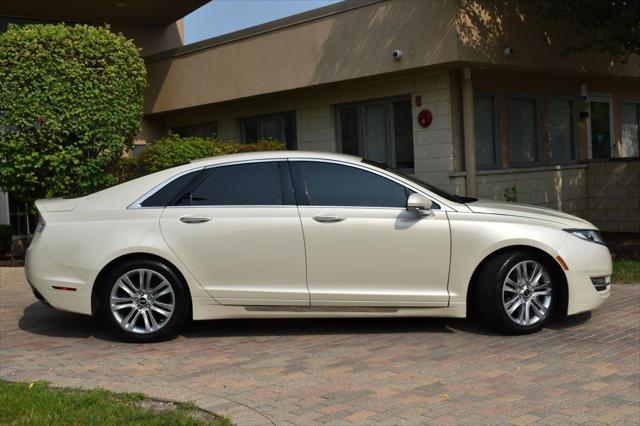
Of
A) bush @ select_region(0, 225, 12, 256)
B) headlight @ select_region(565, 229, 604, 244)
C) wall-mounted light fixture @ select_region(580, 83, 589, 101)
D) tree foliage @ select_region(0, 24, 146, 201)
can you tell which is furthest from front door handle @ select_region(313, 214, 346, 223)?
A: wall-mounted light fixture @ select_region(580, 83, 589, 101)

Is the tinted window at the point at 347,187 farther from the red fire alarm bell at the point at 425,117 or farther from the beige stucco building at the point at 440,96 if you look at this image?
the red fire alarm bell at the point at 425,117

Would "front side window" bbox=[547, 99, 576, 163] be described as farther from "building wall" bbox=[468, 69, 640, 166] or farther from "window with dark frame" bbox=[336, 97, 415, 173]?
"window with dark frame" bbox=[336, 97, 415, 173]

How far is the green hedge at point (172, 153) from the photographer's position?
1163 cm

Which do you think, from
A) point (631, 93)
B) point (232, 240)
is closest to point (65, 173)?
point (232, 240)

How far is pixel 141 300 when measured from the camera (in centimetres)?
646

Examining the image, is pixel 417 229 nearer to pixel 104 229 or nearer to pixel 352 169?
pixel 352 169

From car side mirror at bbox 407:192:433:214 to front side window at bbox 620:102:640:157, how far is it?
11.7 m

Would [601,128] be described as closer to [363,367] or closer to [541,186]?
[541,186]

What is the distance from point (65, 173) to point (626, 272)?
815cm

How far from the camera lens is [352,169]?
6.67 metres

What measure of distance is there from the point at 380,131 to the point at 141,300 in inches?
331

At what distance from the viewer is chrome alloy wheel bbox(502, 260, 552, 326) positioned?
646 centimetres

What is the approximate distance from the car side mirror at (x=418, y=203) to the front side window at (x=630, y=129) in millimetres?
11653

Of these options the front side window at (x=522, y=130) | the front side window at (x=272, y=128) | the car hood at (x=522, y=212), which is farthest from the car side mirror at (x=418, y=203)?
the front side window at (x=272, y=128)
